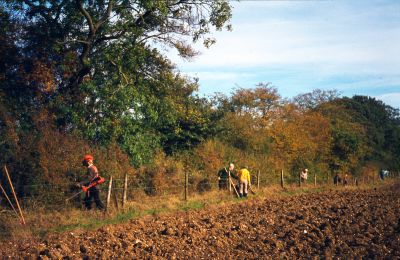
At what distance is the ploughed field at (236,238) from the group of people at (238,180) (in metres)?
5.44

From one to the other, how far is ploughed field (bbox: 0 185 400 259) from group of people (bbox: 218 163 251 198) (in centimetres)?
544

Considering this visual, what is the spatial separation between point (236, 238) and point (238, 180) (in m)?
10.4

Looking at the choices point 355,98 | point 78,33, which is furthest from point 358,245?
point 355,98

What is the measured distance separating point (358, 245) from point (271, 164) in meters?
20.2

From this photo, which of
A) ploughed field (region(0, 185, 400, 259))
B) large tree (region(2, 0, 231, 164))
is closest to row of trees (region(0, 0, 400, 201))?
large tree (region(2, 0, 231, 164))

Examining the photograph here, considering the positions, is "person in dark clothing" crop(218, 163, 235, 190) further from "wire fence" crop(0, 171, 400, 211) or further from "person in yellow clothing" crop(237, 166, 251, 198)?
"person in yellow clothing" crop(237, 166, 251, 198)

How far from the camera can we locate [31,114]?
1864 centimetres

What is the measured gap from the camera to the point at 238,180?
2291cm

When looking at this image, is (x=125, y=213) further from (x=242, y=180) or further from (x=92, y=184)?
(x=242, y=180)

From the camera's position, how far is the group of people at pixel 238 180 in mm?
22422

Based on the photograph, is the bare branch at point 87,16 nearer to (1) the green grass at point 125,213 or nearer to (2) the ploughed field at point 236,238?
(1) the green grass at point 125,213

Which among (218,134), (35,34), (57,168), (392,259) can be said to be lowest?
(392,259)

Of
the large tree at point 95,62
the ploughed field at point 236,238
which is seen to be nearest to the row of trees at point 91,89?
the large tree at point 95,62

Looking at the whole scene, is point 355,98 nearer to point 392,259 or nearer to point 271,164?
point 271,164
